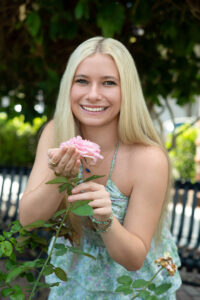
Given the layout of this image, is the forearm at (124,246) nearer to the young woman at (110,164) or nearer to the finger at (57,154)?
the young woman at (110,164)

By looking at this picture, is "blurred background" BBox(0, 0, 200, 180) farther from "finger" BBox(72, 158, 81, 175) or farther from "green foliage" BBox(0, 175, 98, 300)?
"finger" BBox(72, 158, 81, 175)

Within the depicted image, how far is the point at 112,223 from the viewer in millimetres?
1437

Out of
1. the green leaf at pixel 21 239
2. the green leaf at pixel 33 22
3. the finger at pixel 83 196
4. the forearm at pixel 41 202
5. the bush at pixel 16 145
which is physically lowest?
the bush at pixel 16 145

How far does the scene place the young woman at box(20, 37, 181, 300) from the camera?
5.22 feet

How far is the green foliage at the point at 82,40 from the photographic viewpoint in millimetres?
2961

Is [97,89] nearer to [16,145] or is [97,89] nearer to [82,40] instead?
[82,40]

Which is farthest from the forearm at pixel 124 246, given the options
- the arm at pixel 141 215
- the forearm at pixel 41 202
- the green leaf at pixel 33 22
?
the green leaf at pixel 33 22

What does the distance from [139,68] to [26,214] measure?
2.28 m

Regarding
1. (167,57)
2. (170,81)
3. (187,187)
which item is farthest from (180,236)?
(167,57)

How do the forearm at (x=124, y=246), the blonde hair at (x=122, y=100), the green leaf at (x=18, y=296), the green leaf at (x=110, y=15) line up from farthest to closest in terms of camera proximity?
the green leaf at (x=110, y=15) → the blonde hair at (x=122, y=100) → the forearm at (x=124, y=246) → the green leaf at (x=18, y=296)

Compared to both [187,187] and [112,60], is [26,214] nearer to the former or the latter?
[112,60]

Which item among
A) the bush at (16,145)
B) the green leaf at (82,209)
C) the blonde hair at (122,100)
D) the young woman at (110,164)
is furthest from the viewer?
the bush at (16,145)

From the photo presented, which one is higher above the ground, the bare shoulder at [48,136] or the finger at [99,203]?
the bare shoulder at [48,136]

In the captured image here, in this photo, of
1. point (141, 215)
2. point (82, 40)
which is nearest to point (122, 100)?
point (141, 215)
